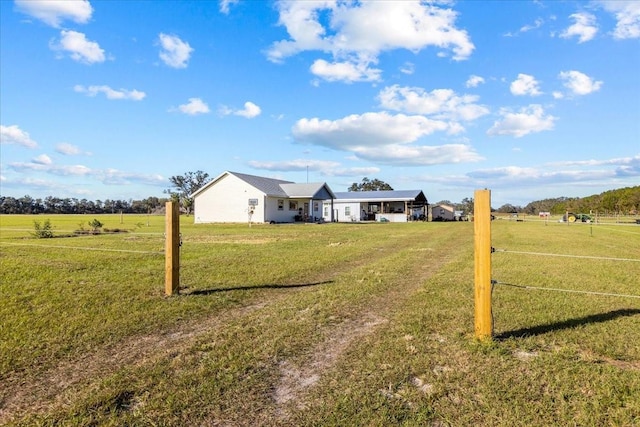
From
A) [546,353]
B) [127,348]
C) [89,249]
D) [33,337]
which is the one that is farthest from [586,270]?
[89,249]

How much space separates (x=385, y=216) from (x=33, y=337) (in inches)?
1725

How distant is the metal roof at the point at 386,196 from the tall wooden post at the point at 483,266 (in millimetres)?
41592

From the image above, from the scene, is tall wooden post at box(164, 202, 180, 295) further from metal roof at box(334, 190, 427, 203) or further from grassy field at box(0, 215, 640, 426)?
metal roof at box(334, 190, 427, 203)

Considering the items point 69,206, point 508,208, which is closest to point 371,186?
point 508,208

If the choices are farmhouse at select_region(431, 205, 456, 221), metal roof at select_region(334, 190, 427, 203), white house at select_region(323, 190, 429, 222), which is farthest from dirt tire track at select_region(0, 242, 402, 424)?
farmhouse at select_region(431, 205, 456, 221)

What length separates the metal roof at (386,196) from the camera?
1817 inches

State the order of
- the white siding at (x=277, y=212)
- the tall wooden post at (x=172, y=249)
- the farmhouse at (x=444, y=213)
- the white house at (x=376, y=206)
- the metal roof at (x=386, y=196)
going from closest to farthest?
1. the tall wooden post at (x=172, y=249)
2. the white siding at (x=277, y=212)
3. the metal roof at (x=386, y=196)
4. the white house at (x=376, y=206)
5. the farmhouse at (x=444, y=213)

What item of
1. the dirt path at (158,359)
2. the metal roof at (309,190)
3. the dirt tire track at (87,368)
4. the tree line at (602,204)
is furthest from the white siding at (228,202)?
the tree line at (602,204)

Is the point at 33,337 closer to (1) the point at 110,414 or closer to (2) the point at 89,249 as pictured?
(1) the point at 110,414

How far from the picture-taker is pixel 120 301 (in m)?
6.22

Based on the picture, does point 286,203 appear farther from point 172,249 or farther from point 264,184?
point 172,249

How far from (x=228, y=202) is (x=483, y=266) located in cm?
3422

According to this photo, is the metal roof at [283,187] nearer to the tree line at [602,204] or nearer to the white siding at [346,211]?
the white siding at [346,211]

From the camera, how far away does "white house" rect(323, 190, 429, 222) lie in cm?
4675
